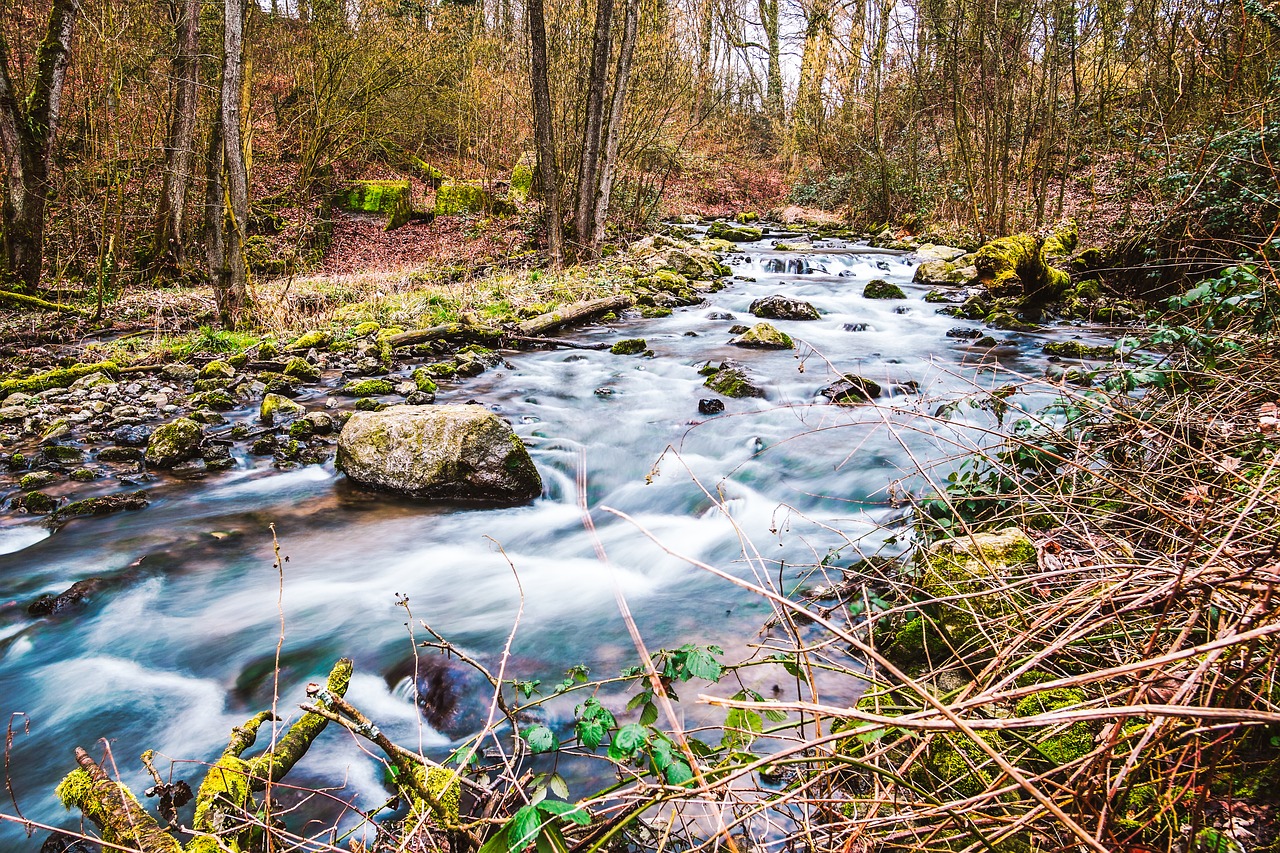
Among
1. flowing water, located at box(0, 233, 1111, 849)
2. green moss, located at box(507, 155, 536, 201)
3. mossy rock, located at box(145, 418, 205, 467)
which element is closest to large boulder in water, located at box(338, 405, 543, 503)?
flowing water, located at box(0, 233, 1111, 849)

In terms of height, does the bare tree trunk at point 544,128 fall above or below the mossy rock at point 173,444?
above

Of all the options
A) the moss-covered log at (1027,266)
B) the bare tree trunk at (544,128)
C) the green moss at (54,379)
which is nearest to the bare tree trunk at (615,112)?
the bare tree trunk at (544,128)

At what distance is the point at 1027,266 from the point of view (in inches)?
380

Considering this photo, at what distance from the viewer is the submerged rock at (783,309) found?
1122cm

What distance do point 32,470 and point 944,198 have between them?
61.7ft

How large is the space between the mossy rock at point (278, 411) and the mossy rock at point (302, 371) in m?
0.99

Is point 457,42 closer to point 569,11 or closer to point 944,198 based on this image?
point 569,11

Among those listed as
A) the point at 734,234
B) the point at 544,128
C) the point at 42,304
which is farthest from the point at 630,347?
the point at 734,234

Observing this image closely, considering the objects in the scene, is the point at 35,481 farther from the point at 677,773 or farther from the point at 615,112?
the point at 615,112

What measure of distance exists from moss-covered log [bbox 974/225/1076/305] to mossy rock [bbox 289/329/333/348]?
32.6 feet

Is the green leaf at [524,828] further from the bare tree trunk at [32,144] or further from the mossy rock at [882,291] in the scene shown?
the bare tree trunk at [32,144]

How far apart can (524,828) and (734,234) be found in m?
18.6

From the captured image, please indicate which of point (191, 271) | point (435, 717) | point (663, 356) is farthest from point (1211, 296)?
point (191, 271)

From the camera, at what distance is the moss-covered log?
9.56 meters
